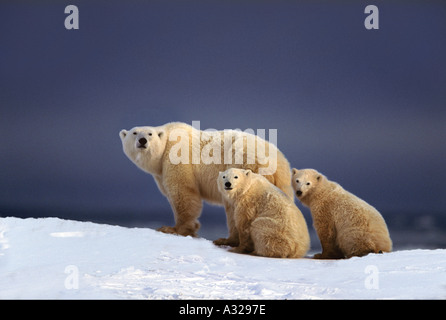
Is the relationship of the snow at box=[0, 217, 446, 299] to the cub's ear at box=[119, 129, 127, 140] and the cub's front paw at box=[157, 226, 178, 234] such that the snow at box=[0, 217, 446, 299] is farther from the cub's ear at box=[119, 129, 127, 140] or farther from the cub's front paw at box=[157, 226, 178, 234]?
the cub's ear at box=[119, 129, 127, 140]

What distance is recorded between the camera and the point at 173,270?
699cm

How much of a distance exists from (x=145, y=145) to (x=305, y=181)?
2.87 meters

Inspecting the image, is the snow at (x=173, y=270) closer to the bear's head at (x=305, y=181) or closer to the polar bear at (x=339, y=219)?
the polar bear at (x=339, y=219)

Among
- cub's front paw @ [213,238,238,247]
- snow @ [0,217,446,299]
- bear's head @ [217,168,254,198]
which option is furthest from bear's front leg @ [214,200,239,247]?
bear's head @ [217,168,254,198]

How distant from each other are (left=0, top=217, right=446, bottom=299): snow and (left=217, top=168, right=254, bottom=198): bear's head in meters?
0.90

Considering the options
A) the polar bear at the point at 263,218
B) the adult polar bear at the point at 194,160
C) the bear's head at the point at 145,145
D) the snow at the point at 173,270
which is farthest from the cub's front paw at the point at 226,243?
the bear's head at the point at 145,145

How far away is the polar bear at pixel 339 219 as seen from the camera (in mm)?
7906

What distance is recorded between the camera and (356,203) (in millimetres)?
8188

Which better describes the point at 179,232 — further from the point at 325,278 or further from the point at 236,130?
the point at 325,278

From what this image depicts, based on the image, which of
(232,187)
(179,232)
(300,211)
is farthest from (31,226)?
(300,211)

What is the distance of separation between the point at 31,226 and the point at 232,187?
11.4 feet

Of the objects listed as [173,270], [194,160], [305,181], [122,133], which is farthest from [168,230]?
[305,181]

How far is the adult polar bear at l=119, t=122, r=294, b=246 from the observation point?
9.28 m

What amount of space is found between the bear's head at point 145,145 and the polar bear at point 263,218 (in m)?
1.69
